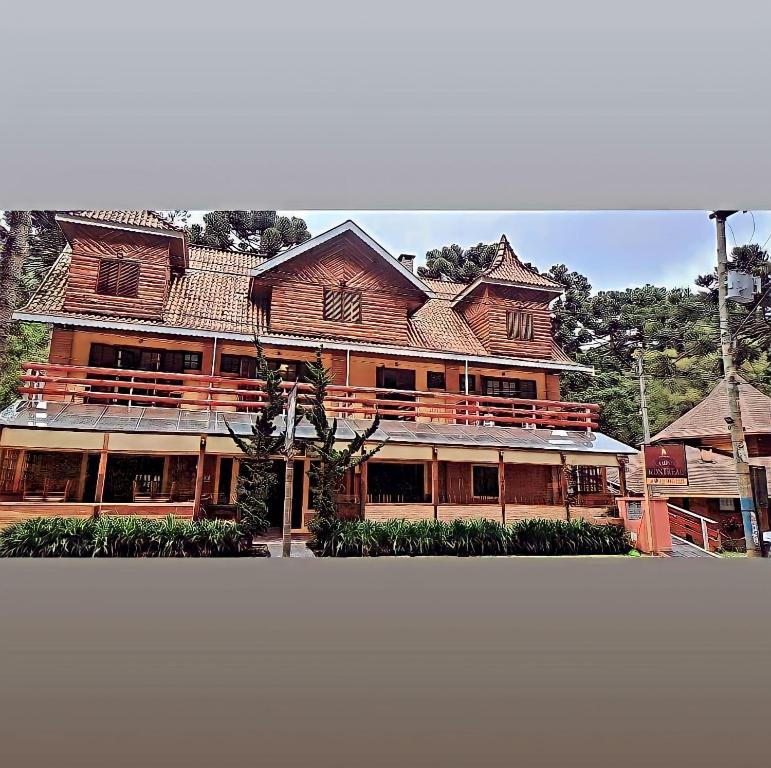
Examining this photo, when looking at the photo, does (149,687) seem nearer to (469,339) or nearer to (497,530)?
(497,530)

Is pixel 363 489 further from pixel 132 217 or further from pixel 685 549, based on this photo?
pixel 132 217

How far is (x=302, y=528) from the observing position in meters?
7.90

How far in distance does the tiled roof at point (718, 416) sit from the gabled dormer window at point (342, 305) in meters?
4.73

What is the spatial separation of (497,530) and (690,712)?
4455 mm

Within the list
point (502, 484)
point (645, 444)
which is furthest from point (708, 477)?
point (502, 484)

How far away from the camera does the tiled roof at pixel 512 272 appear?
29.5 ft

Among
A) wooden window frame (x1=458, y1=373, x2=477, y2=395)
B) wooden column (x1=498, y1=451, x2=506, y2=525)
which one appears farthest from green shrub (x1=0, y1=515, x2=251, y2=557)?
wooden window frame (x1=458, y1=373, x2=477, y2=395)

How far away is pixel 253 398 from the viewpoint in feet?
27.6

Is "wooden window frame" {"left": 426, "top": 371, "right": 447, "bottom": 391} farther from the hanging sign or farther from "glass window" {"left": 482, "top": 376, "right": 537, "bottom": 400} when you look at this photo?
the hanging sign

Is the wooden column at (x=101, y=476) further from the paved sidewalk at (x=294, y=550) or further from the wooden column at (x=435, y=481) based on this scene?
the wooden column at (x=435, y=481)

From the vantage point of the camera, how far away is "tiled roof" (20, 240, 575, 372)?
8.78m

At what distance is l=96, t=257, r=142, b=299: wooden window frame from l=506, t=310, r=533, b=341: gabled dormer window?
5.85 metres

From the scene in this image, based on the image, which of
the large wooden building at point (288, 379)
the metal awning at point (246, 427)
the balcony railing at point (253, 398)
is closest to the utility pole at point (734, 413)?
the metal awning at point (246, 427)

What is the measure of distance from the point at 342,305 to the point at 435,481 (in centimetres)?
326
